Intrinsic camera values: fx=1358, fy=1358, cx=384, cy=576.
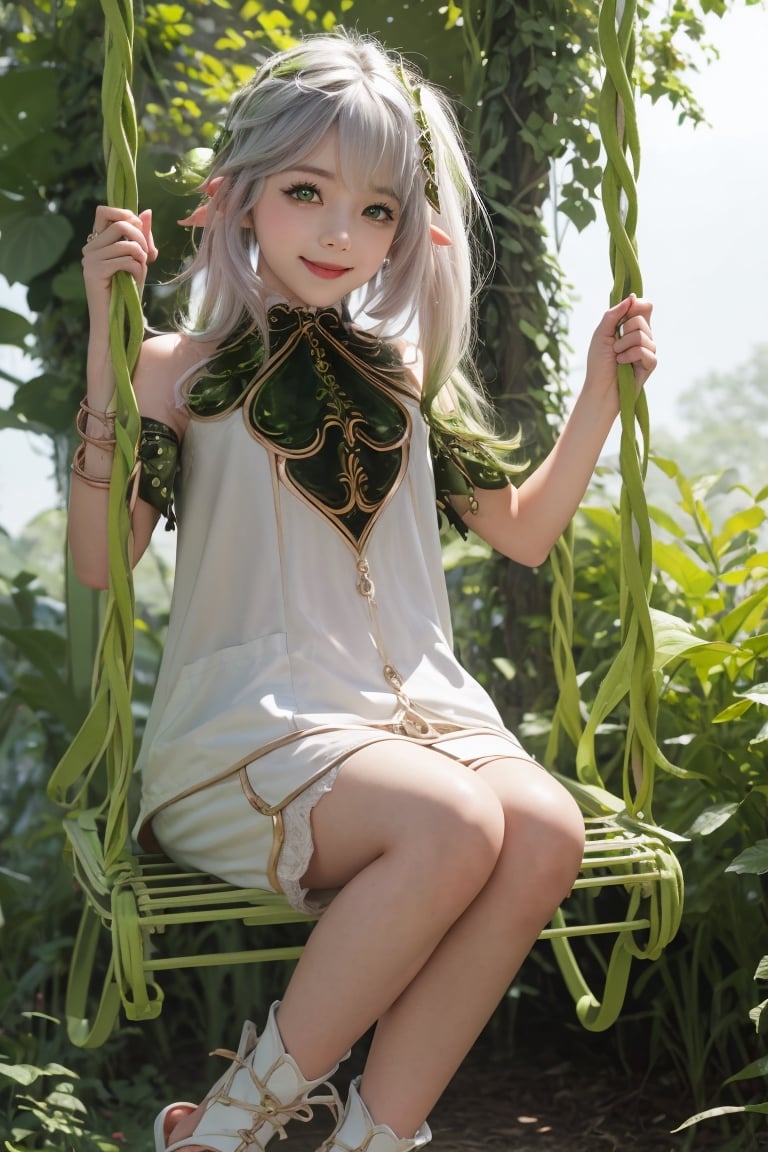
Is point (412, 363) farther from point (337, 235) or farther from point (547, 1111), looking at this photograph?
point (547, 1111)

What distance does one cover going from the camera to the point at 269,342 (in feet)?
5.41

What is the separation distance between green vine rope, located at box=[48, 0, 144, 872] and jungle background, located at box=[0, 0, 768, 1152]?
69 centimetres

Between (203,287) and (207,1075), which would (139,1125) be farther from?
(203,287)

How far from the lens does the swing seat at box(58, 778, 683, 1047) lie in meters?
1.25

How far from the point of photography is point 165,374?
1597 mm

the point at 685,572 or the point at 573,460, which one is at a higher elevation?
the point at 573,460

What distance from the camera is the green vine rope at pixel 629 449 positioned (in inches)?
57.3

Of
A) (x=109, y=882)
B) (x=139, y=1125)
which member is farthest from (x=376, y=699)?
(x=139, y=1125)

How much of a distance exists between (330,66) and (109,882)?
37.3 inches

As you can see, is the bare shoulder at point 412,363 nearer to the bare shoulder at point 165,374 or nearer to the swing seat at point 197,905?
the bare shoulder at point 165,374

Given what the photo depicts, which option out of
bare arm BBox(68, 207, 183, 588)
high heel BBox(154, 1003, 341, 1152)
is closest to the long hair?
bare arm BBox(68, 207, 183, 588)

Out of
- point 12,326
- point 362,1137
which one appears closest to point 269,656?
point 362,1137

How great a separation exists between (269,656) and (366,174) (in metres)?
0.56

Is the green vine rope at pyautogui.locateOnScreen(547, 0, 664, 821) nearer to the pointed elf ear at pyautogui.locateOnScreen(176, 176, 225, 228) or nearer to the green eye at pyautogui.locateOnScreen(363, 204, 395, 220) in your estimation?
→ the green eye at pyautogui.locateOnScreen(363, 204, 395, 220)
